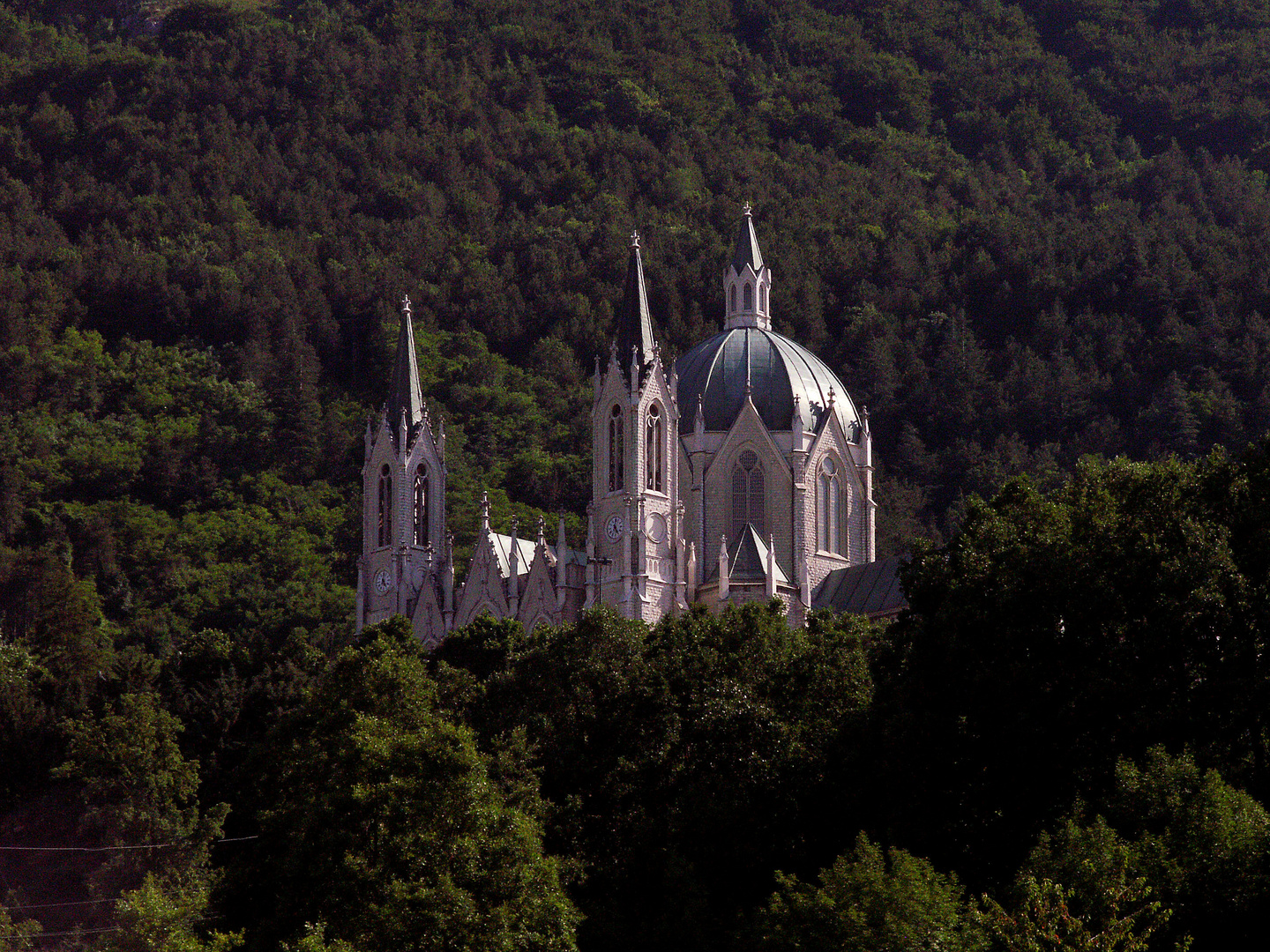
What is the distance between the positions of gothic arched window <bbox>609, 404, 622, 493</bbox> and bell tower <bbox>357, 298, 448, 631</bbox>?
1024cm

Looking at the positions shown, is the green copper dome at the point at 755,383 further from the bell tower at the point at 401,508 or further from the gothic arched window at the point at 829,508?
the bell tower at the point at 401,508

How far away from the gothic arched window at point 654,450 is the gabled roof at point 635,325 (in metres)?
1.89

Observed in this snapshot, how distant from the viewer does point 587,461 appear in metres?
126

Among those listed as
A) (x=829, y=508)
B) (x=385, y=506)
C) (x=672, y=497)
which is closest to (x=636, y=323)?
(x=672, y=497)

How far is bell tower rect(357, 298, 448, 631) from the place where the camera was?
87.4m

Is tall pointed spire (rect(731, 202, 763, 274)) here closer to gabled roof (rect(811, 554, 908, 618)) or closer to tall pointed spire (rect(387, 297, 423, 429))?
tall pointed spire (rect(387, 297, 423, 429))

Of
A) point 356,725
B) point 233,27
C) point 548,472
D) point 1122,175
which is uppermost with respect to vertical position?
point 233,27

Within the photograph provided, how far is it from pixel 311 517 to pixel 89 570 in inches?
475

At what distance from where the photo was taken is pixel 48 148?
162 metres

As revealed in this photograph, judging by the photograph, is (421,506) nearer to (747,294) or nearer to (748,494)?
(748,494)

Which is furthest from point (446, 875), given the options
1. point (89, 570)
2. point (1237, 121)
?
point (1237, 121)

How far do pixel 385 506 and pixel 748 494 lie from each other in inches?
Answer: 546

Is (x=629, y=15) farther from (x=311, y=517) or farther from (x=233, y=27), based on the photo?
(x=311, y=517)

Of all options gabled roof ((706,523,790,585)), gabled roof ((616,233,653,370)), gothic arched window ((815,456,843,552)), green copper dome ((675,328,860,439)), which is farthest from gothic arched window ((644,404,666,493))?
gothic arched window ((815,456,843,552))
